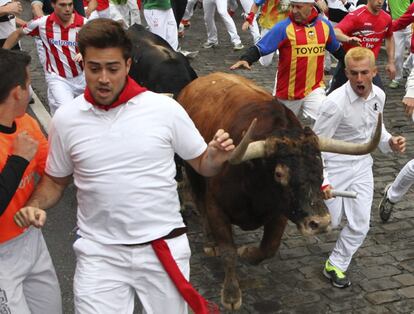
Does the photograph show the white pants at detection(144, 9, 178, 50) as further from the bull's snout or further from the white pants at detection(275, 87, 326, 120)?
the bull's snout

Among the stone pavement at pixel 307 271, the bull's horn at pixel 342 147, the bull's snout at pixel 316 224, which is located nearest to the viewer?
the bull's snout at pixel 316 224

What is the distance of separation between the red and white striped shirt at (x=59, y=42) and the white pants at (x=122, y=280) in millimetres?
4475

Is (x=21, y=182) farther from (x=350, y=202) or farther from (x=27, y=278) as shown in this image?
(x=350, y=202)

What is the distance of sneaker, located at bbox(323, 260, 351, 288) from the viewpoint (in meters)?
5.60

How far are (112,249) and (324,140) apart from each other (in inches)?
76.9

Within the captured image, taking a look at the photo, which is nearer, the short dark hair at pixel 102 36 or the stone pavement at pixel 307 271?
the short dark hair at pixel 102 36

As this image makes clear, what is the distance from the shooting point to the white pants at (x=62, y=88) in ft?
24.8

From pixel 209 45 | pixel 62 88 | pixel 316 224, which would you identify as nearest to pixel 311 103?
pixel 62 88

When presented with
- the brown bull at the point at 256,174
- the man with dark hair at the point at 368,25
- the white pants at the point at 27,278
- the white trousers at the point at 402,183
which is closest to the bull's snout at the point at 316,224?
the brown bull at the point at 256,174

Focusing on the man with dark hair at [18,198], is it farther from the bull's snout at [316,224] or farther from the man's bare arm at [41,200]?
the bull's snout at [316,224]

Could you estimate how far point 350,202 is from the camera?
5594 millimetres

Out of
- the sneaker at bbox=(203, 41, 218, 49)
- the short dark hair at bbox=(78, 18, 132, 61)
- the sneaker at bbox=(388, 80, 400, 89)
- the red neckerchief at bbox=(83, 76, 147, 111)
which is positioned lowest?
the sneaker at bbox=(203, 41, 218, 49)

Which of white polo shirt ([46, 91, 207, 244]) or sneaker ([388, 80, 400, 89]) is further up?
white polo shirt ([46, 91, 207, 244])

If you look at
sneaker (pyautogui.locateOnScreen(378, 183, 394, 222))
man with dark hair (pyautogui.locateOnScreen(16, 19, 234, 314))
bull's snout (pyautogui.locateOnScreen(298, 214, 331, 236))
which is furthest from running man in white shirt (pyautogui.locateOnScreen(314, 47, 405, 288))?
man with dark hair (pyautogui.locateOnScreen(16, 19, 234, 314))
